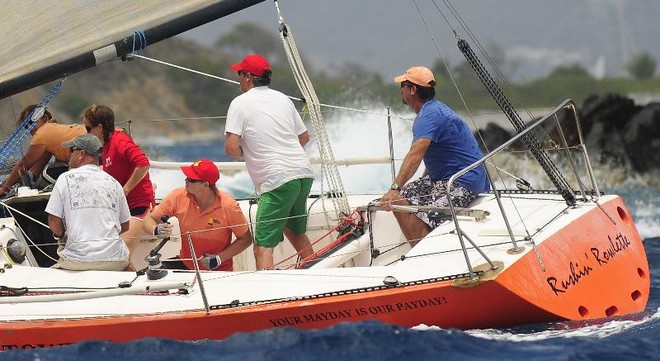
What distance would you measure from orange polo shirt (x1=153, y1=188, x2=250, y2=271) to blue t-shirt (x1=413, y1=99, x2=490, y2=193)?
3.63ft

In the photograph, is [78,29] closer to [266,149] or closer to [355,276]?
[266,149]

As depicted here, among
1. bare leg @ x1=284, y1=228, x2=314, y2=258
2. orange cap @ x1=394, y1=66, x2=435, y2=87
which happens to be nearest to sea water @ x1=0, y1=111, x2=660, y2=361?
bare leg @ x1=284, y1=228, x2=314, y2=258

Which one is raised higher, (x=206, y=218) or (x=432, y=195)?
(x=206, y=218)

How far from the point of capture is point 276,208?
780 centimetres

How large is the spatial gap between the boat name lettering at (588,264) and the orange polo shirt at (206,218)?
182 centimetres

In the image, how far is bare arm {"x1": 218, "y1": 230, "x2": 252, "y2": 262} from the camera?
768 centimetres

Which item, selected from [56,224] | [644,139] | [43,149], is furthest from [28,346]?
[644,139]

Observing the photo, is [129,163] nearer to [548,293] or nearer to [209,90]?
[548,293]

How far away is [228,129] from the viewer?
7707 millimetres

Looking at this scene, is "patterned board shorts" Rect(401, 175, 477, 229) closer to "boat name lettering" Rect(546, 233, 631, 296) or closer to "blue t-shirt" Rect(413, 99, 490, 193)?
"blue t-shirt" Rect(413, 99, 490, 193)

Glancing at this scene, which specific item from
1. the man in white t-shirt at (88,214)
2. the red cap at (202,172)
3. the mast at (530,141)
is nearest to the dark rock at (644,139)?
the mast at (530,141)

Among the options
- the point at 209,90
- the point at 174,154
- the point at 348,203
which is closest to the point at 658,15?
the point at 209,90

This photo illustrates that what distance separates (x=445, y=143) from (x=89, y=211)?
2024 mm

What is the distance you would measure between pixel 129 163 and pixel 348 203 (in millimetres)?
1373
